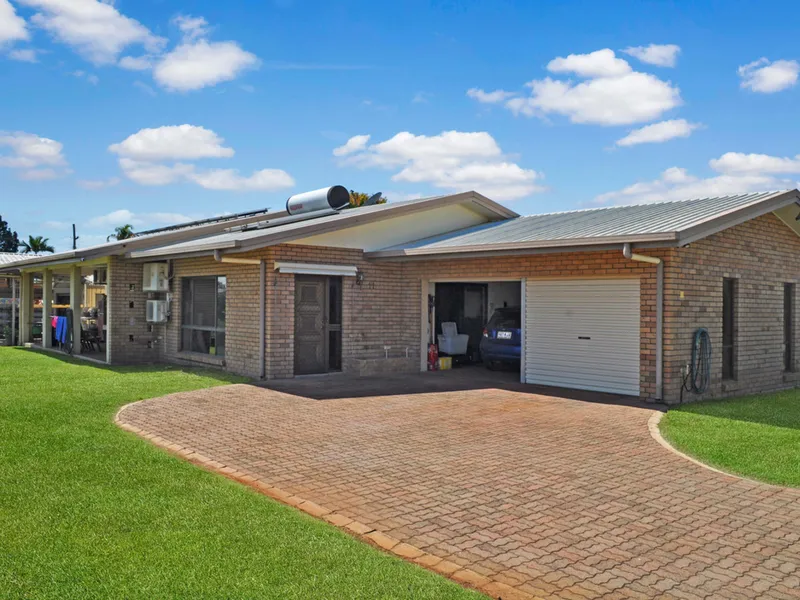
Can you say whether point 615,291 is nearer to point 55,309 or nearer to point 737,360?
point 737,360

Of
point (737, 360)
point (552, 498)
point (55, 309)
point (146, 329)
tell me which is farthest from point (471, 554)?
point (55, 309)

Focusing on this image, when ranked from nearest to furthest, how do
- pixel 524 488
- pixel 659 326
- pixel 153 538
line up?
pixel 153 538 → pixel 524 488 → pixel 659 326

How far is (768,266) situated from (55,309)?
2358cm

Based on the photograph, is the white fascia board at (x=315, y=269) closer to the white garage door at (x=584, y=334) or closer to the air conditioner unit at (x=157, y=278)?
the white garage door at (x=584, y=334)

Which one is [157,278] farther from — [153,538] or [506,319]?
[153,538]

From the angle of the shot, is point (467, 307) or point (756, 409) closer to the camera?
point (756, 409)

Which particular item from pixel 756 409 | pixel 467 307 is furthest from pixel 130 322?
pixel 756 409

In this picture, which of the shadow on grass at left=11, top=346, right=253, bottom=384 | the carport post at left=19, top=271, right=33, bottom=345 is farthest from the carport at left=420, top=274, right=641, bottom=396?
the carport post at left=19, top=271, right=33, bottom=345

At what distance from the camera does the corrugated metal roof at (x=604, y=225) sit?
10.7 metres

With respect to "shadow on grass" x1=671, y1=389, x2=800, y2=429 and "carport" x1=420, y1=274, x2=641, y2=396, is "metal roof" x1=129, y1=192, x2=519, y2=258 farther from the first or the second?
"shadow on grass" x1=671, y1=389, x2=800, y2=429

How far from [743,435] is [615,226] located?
4230mm

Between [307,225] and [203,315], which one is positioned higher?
[307,225]

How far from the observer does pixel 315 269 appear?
1359 cm

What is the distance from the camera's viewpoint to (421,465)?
7.07 metres
